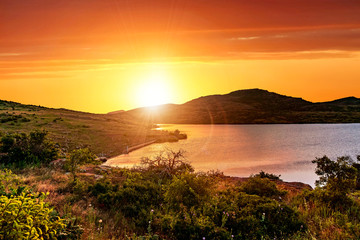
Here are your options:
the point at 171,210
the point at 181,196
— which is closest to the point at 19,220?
the point at 171,210

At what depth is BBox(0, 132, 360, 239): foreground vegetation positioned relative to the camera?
5.09 m

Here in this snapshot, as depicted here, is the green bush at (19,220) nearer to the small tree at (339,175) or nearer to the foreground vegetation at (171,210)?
the foreground vegetation at (171,210)

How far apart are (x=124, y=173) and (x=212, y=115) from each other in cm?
15746

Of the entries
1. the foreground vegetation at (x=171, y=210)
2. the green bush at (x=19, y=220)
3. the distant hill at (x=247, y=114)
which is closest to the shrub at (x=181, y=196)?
the foreground vegetation at (x=171, y=210)

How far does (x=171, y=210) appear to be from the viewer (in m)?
8.08

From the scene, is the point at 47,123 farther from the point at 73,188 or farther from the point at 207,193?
the point at 207,193

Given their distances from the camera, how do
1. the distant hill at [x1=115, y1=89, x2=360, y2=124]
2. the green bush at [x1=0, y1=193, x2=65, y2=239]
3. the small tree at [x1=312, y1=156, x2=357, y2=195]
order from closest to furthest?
the green bush at [x1=0, y1=193, x2=65, y2=239] → the small tree at [x1=312, y1=156, x2=357, y2=195] → the distant hill at [x1=115, y1=89, x2=360, y2=124]

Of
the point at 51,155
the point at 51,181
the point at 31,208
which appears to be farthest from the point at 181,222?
the point at 51,155

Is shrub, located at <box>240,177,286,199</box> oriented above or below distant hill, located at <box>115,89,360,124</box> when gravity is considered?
below

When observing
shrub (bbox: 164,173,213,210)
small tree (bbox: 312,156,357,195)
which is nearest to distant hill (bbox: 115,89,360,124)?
small tree (bbox: 312,156,357,195)

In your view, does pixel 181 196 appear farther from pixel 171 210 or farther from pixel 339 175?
pixel 339 175

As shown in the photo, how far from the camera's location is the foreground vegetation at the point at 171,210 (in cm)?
509

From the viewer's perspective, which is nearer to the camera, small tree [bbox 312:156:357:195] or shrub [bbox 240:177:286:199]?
small tree [bbox 312:156:357:195]

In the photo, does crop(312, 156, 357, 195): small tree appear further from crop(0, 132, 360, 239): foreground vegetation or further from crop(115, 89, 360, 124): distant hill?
crop(115, 89, 360, 124): distant hill
